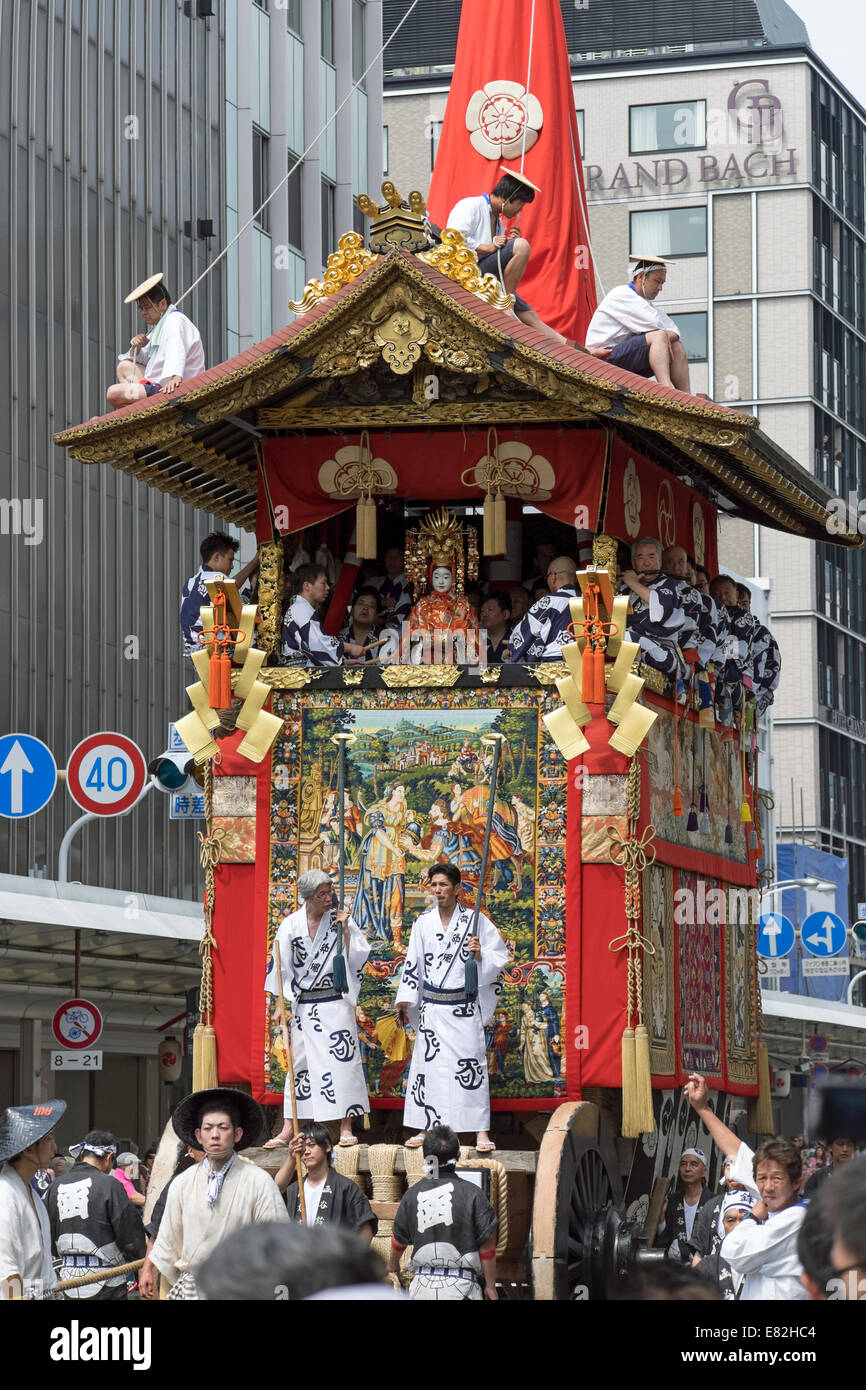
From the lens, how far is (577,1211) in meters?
10.6

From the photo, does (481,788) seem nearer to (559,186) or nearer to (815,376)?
(559,186)

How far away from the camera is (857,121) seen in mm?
58969

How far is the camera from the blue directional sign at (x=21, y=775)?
18078mm

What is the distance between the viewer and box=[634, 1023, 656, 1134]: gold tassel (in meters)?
11.2

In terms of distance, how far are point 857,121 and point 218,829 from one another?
50.5 m

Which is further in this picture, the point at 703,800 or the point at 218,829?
the point at 703,800

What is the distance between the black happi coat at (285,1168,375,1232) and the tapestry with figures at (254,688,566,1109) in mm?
1775

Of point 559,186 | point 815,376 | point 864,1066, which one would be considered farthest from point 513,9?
point 815,376

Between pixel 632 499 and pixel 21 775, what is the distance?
23.4ft

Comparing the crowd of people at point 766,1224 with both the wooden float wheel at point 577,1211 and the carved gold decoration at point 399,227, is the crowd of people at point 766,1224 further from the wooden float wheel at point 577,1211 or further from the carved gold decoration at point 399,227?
the carved gold decoration at point 399,227

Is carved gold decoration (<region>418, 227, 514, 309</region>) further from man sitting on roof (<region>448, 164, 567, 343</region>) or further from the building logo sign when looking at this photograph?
the building logo sign

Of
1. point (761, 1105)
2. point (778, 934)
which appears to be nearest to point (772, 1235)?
point (761, 1105)

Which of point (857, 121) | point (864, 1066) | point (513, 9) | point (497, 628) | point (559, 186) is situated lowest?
point (864, 1066)
